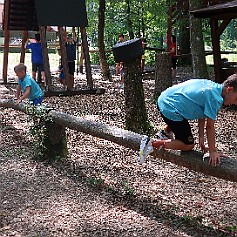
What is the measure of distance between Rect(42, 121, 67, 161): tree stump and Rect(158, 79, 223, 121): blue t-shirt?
2.08m

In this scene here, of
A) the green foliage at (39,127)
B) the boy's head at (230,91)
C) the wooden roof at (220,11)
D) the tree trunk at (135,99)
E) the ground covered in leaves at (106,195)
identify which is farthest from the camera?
the wooden roof at (220,11)

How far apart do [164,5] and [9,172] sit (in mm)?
15865

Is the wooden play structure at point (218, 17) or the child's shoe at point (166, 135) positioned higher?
the wooden play structure at point (218, 17)

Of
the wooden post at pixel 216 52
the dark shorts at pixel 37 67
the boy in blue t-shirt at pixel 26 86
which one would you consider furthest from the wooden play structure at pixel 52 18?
the boy in blue t-shirt at pixel 26 86

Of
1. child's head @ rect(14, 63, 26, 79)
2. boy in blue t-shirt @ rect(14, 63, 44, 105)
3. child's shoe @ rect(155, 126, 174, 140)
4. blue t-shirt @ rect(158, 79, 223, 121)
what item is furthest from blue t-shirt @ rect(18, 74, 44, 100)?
blue t-shirt @ rect(158, 79, 223, 121)

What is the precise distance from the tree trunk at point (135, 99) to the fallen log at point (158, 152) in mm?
1340

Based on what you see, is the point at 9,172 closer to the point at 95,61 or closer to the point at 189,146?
the point at 189,146

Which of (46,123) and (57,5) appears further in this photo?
(57,5)

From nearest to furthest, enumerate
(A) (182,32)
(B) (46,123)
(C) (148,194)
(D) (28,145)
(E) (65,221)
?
(E) (65,221), (C) (148,194), (B) (46,123), (D) (28,145), (A) (182,32)

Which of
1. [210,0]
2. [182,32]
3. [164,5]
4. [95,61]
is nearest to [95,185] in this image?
[210,0]

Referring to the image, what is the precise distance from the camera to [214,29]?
10.4 meters

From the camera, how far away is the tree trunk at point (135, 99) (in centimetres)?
636

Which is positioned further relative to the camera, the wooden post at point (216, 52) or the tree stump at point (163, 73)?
the wooden post at point (216, 52)

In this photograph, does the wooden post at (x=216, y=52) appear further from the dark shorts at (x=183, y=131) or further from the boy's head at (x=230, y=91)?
the boy's head at (x=230, y=91)
